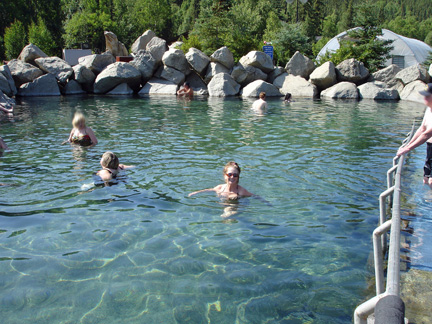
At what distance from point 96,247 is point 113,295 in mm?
1052

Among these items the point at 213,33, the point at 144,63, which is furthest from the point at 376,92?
the point at 144,63

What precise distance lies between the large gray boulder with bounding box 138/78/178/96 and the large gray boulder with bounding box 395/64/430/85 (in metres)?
13.5

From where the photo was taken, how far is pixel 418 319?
9.96 ft

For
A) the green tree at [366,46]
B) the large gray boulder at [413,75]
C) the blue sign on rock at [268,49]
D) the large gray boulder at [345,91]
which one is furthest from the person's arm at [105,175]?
the green tree at [366,46]

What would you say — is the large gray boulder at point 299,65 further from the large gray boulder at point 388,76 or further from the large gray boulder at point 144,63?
the large gray boulder at point 144,63

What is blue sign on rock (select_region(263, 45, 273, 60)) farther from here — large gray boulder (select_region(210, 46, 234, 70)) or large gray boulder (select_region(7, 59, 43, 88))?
large gray boulder (select_region(7, 59, 43, 88))

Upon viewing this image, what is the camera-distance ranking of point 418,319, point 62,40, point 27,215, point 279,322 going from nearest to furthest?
point 418,319 → point 279,322 → point 27,215 → point 62,40

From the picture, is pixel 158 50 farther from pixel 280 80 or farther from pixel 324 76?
pixel 324 76

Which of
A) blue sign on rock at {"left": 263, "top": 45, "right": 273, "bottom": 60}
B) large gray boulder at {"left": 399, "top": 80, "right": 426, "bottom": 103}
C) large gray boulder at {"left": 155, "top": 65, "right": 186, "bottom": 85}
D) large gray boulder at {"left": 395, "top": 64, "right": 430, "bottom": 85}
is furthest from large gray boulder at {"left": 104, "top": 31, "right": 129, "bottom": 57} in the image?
large gray boulder at {"left": 399, "top": 80, "right": 426, "bottom": 103}

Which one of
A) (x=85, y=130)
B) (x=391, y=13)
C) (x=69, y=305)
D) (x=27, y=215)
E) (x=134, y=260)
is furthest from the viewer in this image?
(x=391, y=13)

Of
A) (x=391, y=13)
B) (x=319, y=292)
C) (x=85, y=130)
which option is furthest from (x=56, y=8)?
(x=391, y=13)

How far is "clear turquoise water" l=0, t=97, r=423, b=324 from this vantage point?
3.62 m

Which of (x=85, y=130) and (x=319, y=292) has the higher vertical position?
(x=85, y=130)

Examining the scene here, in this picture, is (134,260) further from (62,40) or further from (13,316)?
(62,40)
